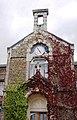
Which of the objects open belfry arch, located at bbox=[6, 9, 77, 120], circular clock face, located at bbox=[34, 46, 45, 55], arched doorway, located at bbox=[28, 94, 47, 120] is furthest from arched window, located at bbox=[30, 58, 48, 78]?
arched doorway, located at bbox=[28, 94, 47, 120]

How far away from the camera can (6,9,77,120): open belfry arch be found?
16125 mm

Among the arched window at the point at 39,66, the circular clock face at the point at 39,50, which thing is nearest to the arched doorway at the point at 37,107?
the arched window at the point at 39,66

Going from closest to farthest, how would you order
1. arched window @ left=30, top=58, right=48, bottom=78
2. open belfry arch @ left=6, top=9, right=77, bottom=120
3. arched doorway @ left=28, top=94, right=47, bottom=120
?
open belfry arch @ left=6, top=9, right=77, bottom=120, arched doorway @ left=28, top=94, right=47, bottom=120, arched window @ left=30, top=58, right=48, bottom=78

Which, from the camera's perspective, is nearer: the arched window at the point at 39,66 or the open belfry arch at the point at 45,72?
the open belfry arch at the point at 45,72

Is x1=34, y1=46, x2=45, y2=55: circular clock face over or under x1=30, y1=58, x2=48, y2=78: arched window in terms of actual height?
over

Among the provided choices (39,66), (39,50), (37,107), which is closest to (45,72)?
(39,66)

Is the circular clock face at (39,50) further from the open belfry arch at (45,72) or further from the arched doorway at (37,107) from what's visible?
the arched doorway at (37,107)

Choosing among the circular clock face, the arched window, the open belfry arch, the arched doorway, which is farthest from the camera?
Answer: the circular clock face

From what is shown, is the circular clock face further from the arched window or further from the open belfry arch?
the arched window

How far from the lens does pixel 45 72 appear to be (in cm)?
1812

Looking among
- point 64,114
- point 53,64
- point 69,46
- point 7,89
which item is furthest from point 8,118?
point 69,46

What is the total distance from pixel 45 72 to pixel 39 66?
0.80 metres

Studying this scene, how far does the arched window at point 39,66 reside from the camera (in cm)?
1824

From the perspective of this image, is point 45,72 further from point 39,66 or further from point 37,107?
point 37,107
